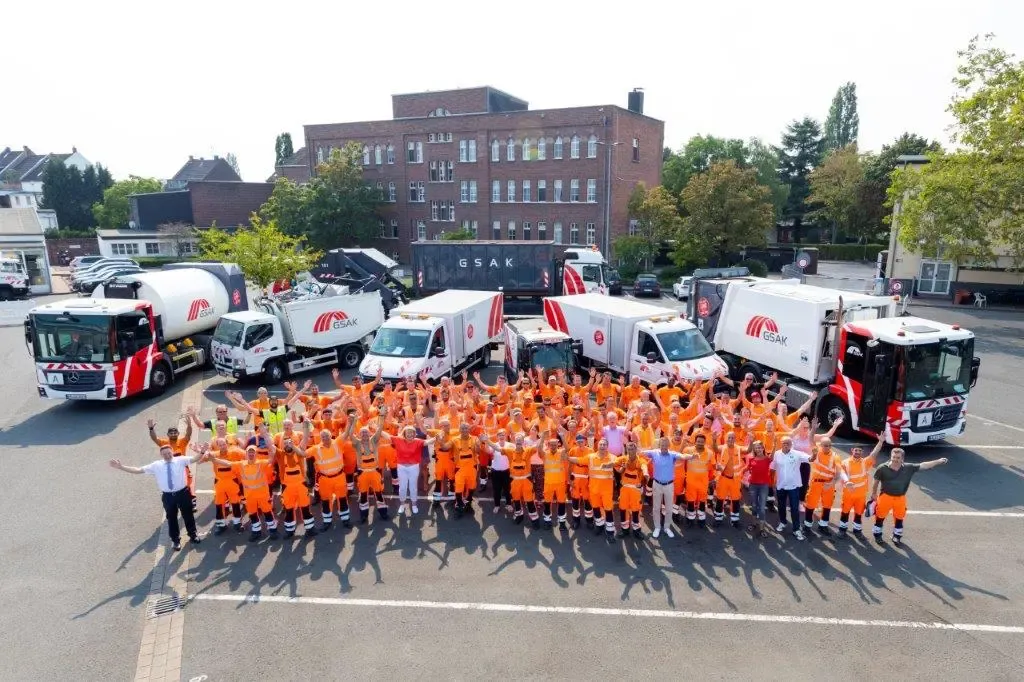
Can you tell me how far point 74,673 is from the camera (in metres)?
6.74

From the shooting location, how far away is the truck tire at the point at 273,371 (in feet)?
60.5

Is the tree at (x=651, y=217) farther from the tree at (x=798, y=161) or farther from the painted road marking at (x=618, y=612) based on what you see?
the painted road marking at (x=618, y=612)

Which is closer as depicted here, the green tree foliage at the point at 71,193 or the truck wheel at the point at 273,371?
the truck wheel at the point at 273,371

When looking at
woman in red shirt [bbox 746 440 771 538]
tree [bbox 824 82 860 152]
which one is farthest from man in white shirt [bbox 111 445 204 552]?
tree [bbox 824 82 860 152]

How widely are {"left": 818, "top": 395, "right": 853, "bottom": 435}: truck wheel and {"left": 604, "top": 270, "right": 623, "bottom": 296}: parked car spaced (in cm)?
1756

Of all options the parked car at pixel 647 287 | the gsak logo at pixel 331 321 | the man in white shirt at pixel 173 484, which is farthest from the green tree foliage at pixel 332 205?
the man in white shirt at pixel 173 484

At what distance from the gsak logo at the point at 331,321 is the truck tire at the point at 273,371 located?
153 cm

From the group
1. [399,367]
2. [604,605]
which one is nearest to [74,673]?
[604,605]

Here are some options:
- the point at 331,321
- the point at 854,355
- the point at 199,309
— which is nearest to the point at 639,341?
the point at 854,355

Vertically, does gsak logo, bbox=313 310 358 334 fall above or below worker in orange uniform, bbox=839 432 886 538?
above

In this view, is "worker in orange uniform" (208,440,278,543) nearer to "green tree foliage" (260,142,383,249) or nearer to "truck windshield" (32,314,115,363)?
"truck windshield" (32,314,115,363)

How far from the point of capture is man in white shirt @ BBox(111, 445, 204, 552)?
29.5 feet

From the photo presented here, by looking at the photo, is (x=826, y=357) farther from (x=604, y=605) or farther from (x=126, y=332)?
(x=126, y=332)

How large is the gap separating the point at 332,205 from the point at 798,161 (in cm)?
4788
